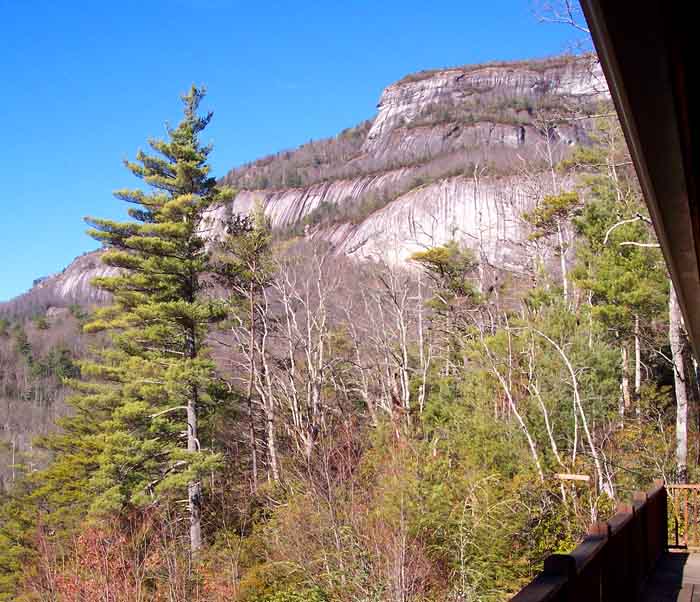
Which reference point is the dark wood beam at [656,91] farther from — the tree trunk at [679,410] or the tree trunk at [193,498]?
the tree trunk at [193,498]

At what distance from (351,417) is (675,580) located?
19997 mm

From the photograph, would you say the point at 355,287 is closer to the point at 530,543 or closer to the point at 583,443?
the point at 583,443

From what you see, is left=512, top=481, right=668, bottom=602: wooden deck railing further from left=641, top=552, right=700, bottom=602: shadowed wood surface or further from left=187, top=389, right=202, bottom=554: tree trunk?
left=187, top=389, right=202, bottom=554: tree trunk

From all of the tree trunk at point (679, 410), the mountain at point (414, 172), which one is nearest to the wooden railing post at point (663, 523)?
the tree trunk at point (679, 410)

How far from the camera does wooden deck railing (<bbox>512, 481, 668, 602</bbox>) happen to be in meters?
2.42

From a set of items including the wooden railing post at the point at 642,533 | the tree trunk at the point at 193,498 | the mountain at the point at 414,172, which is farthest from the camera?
the mountain at the point at 414,172

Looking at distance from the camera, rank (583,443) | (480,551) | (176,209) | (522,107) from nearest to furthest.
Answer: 1. (480,551)
2. (583,443)
3. (176,209)
4. (522,107)

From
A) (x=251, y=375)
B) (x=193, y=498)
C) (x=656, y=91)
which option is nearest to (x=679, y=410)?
(x=656, y=91)

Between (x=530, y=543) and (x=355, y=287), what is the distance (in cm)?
2454

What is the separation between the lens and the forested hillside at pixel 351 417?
13164 mm

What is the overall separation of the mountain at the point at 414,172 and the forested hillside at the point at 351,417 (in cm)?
505

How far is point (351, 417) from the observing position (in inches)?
1001

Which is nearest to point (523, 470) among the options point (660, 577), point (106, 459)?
point (660, 577)

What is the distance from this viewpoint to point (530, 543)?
1241 cm
